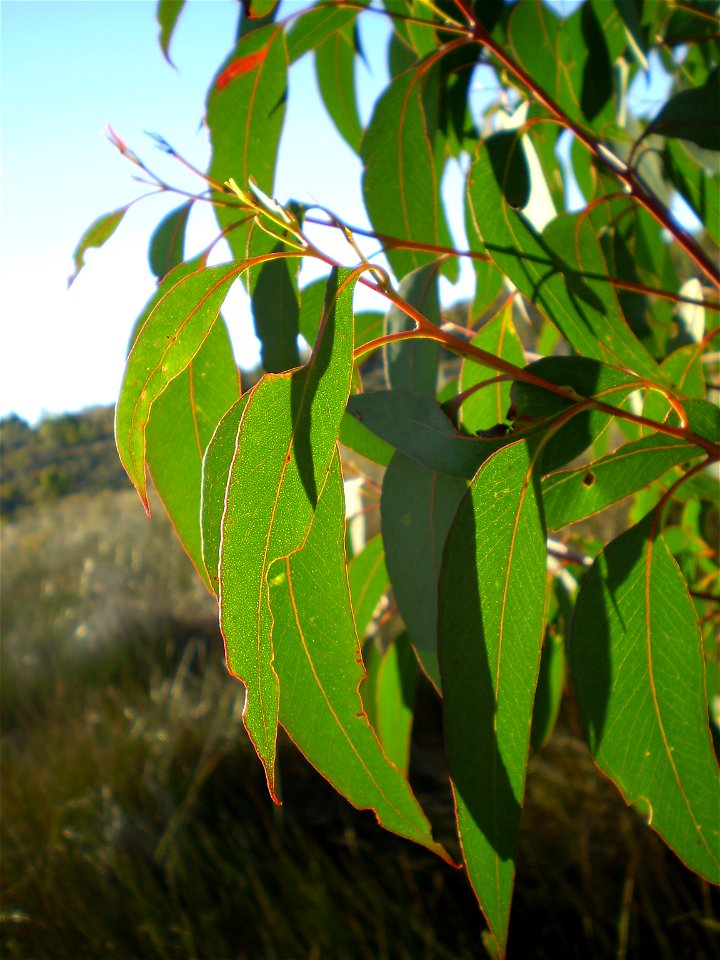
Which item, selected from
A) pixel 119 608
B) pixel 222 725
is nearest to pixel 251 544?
pixel 222 725

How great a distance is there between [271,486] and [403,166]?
1.53ft

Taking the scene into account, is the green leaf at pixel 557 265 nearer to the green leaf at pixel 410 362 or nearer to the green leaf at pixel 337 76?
the green leaf at pixel 410 362

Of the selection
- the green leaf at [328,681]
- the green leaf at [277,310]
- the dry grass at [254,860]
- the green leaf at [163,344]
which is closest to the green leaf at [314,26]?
the green leaf at [277,310]

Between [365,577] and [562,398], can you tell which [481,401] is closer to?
[562,398]

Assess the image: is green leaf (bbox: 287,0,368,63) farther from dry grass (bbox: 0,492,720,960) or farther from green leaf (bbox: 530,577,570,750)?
dry grass (bbox: 0,492,720,960)

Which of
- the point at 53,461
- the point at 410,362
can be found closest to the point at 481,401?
the point at 410,362

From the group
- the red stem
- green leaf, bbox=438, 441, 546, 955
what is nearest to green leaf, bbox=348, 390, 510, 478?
green leaf, bbox=438, 441, 546, 955

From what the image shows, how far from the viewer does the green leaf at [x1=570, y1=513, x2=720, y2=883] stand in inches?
22.0

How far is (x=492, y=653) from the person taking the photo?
0.50m

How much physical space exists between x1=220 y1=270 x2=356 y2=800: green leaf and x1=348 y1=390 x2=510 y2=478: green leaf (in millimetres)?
78

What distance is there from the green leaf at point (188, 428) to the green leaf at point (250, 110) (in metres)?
0.17

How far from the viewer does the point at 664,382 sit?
1.94 ft

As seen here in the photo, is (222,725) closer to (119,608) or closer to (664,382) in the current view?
(119,608)

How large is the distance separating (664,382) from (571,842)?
1.76 m
